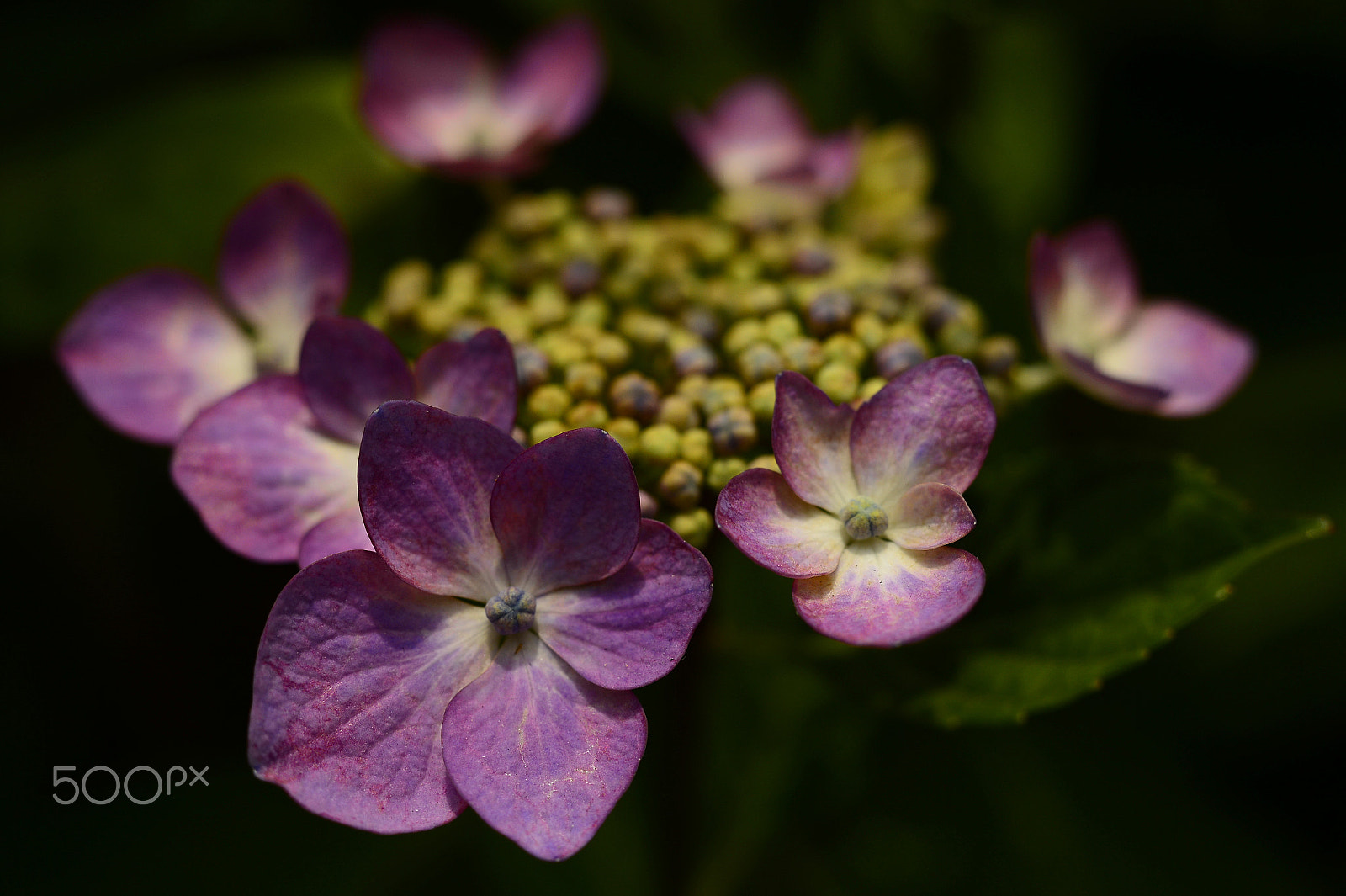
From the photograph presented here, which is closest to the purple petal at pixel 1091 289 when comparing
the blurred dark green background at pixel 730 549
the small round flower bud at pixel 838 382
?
the blurred dark green background at pixel 730 549

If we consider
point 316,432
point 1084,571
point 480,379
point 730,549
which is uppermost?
point 480,379

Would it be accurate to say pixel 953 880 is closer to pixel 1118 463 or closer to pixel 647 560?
pixel 1118 463

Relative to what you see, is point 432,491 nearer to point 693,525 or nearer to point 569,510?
point 569,510

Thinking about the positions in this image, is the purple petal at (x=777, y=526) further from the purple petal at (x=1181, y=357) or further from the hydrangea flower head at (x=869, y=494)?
the purple petal at (x=1181, y=357)

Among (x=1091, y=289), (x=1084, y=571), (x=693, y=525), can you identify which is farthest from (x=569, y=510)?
(x=1091, y=289)

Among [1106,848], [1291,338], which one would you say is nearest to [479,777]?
[1106,848]
